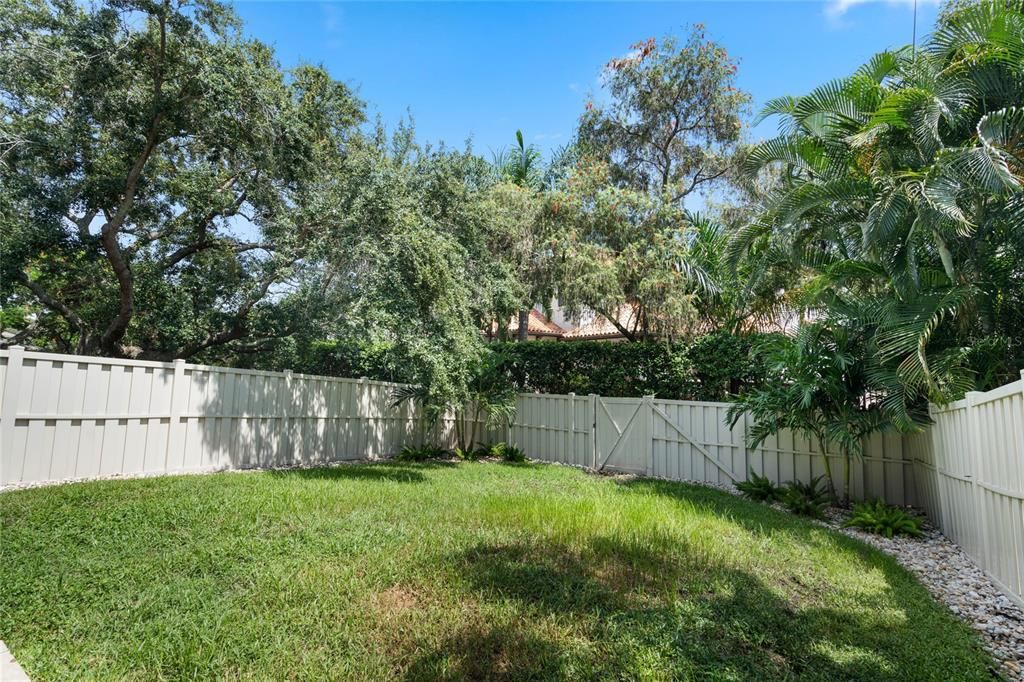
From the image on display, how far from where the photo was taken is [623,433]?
10.3 metres

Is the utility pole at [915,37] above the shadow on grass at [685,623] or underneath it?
above

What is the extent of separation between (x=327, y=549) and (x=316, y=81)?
10533 millimetres

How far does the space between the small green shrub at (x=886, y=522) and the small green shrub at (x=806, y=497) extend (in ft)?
1.53

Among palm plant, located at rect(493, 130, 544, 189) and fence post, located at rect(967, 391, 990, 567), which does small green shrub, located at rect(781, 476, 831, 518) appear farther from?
palm plant, located at rect(493, 130, 544, 189)

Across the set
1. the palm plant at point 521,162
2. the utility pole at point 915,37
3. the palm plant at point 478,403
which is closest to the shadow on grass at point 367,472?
the palm plant at point 478,403

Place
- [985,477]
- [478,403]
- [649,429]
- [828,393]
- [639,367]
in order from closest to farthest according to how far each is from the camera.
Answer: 1. [985,477]
2. [828,393]
3. [649,429]
4. [639,367]
5. [478,403]

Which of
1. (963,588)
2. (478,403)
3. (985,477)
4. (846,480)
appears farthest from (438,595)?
(478,403)

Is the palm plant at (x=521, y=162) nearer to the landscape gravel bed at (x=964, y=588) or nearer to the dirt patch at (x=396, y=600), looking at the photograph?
the landscape gravel bed at (x=964, y=588)

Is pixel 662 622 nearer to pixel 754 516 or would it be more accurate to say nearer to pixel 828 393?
pixel 754 516

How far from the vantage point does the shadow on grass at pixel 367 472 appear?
305 inches

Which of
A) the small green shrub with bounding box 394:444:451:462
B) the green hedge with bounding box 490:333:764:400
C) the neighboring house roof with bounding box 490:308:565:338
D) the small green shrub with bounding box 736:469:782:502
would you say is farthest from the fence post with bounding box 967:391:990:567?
the neighboring house roof with bounding box 490:308:565:338

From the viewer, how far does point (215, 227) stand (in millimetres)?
11648

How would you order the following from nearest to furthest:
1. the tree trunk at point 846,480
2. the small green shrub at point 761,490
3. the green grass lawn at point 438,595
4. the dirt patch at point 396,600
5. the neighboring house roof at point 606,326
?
the green grass lawn at point 438,595, the dirt patch at point 396,600, the tree trunk at point 846,480, the small green shrub at point 761,490, the neighboring house roof at point 606,326

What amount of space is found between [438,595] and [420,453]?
24.0 ft
